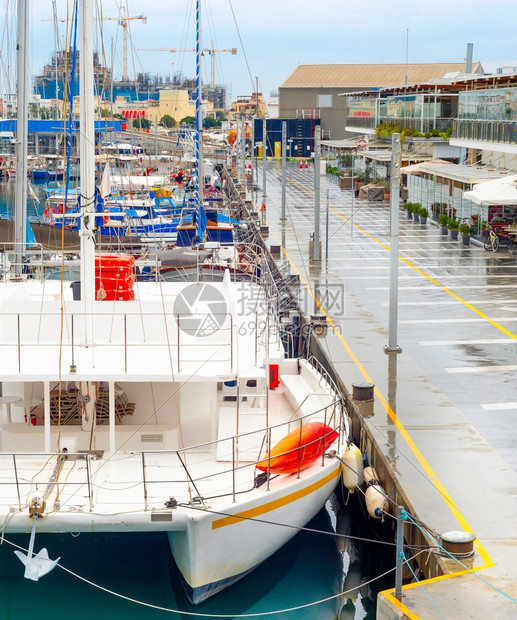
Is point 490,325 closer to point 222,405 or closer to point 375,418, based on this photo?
point 375,418

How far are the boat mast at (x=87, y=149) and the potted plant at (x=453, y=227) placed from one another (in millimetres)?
26849

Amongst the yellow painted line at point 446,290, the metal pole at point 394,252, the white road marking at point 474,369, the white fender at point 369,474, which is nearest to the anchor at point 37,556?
the white fender at point 369,474

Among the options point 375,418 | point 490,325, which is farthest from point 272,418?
point 490,325

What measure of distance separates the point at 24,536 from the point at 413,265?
20924mm

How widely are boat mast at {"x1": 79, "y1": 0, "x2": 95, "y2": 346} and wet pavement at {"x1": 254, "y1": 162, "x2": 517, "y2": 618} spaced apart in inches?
204

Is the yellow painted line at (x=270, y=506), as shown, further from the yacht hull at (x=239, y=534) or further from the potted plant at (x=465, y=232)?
the potted plant at (x=465, y=232)

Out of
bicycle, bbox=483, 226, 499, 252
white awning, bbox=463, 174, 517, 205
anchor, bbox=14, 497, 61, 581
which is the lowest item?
anchor, bbox=14, 497, 61, 581

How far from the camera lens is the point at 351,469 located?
49.5 ft

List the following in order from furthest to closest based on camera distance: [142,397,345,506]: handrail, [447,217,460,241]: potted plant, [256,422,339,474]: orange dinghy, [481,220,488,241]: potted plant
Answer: [447,217,460,241]: potted plant
[481,220,488,241]: potted plant
[256,422,339,474]: orange dinghy
[142,397,345,506]: handrail

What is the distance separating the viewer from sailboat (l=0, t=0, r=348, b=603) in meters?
12.7

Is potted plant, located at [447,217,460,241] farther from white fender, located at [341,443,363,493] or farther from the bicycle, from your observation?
white fender, located at [341,443,363,493]

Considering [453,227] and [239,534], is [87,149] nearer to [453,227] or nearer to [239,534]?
[239,534]

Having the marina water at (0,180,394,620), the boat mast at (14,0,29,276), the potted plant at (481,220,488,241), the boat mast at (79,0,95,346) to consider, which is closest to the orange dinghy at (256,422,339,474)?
the marina water at (0,180,394,620)

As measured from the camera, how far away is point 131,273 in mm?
17688
